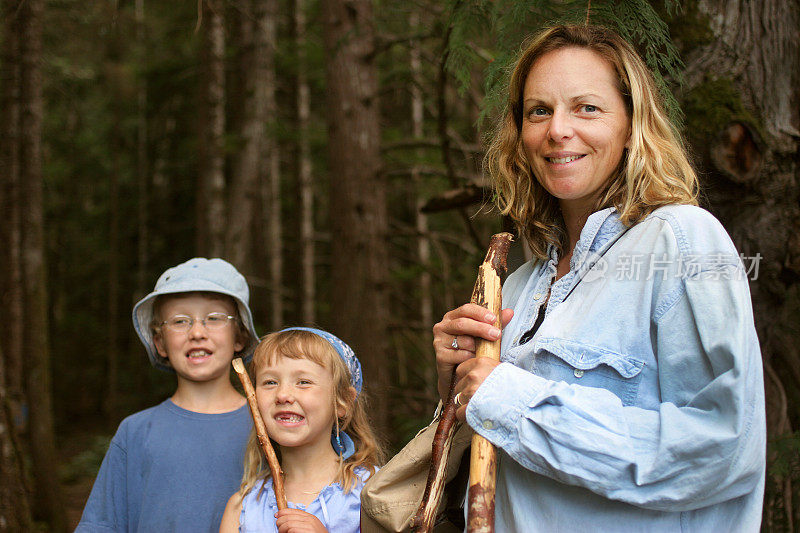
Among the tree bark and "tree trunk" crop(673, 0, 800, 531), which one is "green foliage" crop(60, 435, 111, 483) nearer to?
the tree bark

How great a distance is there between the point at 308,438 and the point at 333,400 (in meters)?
0.19

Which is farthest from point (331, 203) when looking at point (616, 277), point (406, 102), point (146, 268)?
point (146, 268)

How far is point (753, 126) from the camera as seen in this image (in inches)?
111

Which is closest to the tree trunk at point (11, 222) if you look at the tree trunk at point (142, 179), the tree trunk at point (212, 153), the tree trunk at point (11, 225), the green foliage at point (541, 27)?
the tree trunk at point (11, 225)

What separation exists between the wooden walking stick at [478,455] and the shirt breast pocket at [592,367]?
0.16 meters

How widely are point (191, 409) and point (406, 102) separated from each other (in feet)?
41.4

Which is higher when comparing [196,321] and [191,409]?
[196,321]

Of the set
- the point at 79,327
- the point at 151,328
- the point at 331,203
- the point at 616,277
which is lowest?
the point at 79,327

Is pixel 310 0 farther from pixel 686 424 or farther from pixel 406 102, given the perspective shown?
pixel 686 424

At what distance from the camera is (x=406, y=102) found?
1504 cm

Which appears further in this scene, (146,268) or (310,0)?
(146,268)

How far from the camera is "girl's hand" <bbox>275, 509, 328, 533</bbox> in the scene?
2.36m

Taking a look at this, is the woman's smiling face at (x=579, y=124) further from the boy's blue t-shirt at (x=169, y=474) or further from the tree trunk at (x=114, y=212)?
the tree trunk at (x=114, y=212)

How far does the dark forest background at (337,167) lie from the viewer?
9.53 feet
